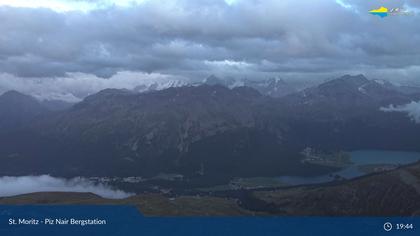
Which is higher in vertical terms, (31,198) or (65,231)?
(65,231)

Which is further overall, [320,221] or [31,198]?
[31,198]

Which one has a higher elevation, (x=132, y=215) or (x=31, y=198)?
(x=132, y=215)

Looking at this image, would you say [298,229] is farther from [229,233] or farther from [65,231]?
[65,231]

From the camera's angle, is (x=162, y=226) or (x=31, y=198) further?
(x=31, y=198)

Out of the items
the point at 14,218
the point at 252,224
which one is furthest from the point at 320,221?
the point at 14,218

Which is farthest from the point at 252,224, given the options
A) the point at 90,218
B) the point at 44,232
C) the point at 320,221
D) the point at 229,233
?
the point at 44,232

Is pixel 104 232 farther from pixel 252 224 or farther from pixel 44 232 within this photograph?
pixel 252 224

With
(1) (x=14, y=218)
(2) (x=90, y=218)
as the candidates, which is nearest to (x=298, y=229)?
(2) (x=90, y=218)
